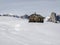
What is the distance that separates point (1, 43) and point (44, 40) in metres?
0.84

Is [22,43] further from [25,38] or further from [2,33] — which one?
[2,33]

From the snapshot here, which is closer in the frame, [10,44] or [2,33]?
[10,44]

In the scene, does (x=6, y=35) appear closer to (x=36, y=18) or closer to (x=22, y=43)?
(x=22, y=43)

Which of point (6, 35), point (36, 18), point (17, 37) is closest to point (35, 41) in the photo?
point (17, 37)

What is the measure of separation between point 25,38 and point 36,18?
3.26 meters

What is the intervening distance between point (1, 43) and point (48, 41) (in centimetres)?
89

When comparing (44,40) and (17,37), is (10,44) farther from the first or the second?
(44,40)

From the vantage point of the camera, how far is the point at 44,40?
99.0 inches

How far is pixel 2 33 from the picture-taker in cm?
266

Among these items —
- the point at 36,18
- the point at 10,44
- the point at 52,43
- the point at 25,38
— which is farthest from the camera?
the point at 36,18

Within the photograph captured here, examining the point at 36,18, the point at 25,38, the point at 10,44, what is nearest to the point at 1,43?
the point at 10,44

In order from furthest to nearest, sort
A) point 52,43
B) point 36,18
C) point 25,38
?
point 36,18 < point 25,38 < point 52,43

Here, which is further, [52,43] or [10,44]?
[52,43]

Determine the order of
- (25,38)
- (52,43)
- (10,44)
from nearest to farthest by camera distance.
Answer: (10,44) → (52,43) → (25,38)
